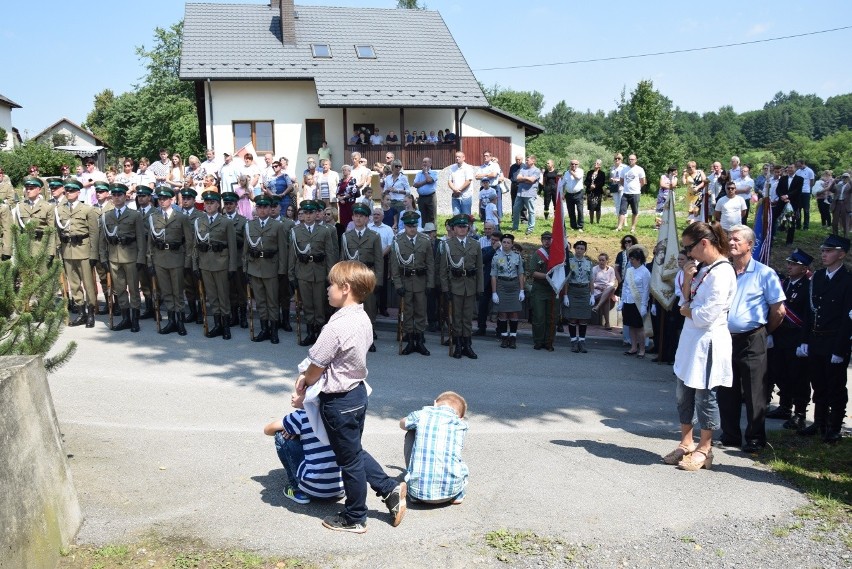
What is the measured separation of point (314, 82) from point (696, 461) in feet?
83.2

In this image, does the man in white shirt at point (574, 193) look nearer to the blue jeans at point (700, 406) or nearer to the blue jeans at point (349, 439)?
the blue jeans at point (700, 406)

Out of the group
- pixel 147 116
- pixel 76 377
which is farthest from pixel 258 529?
pixel 147 116

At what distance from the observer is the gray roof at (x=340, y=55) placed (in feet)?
94.6

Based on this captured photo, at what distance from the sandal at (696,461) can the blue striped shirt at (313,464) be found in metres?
2.95

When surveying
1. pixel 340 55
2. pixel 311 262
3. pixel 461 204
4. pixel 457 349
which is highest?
pixel 340 55

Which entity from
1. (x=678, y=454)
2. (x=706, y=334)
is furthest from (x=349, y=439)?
(x=706, y=334)

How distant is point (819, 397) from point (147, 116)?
5287cm

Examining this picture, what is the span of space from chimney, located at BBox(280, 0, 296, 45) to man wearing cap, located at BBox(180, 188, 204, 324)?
1994cm

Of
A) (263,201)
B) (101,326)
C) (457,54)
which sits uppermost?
(457,54)

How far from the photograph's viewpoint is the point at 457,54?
32.0 m

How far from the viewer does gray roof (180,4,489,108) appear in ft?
94.6

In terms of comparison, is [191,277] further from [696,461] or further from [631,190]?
[631,190]

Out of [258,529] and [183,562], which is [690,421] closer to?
[258,529]

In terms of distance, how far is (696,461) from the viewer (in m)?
6.72
